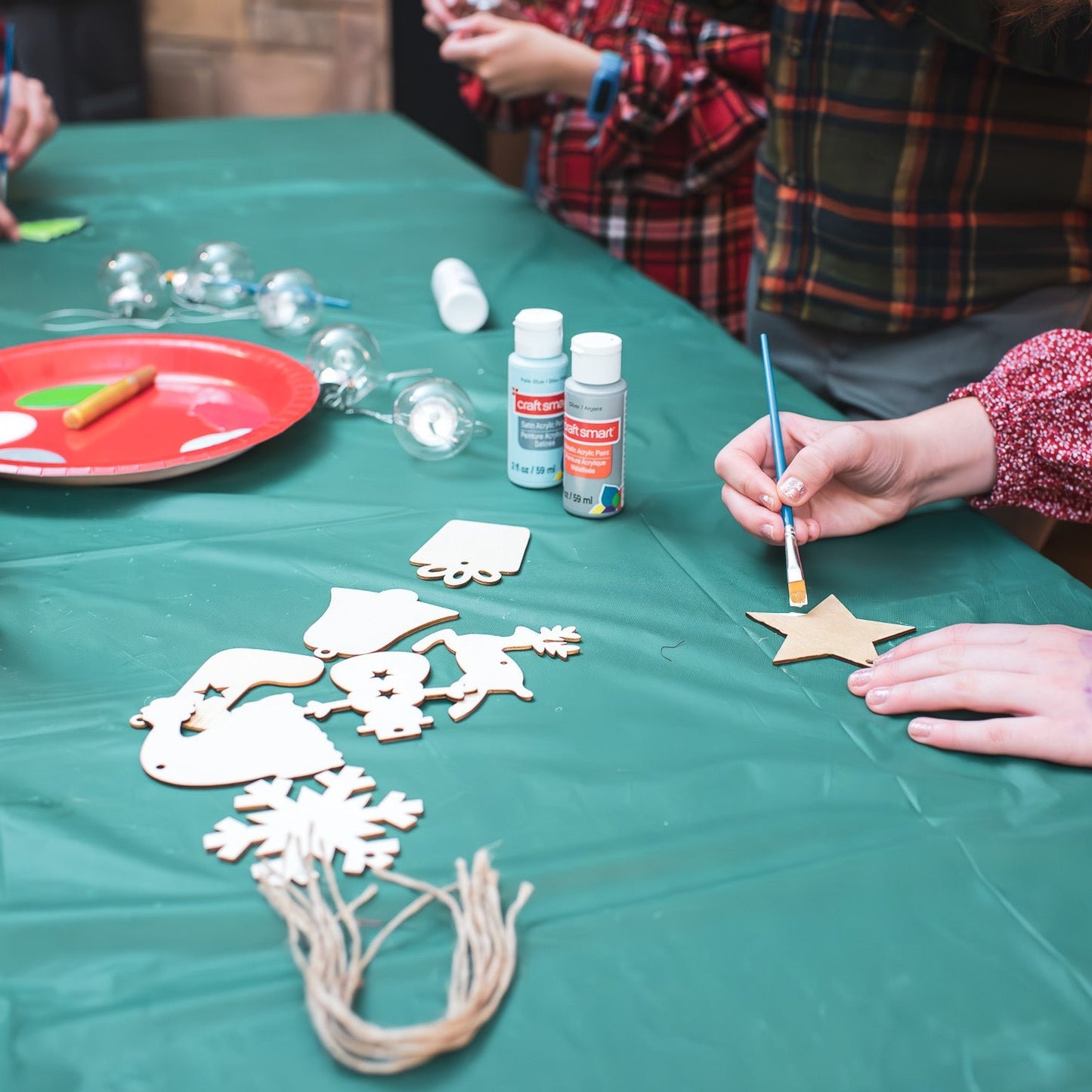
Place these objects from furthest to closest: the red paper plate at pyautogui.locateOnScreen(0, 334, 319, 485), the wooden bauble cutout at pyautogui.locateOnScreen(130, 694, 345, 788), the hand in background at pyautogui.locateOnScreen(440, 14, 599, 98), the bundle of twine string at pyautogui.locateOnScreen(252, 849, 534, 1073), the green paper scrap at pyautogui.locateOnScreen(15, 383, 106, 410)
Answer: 1. the hand in background at pyautogui.locateOnScreen(440, 14, 599, 98)
2. the green paper scrap at pyautogui.locateOnScreen(15, 383, 106, 410)
3. the red paper plate at pyautogui.locateOnScreen(0, 334, 319, 485)
4. the wooden bauble cutout at pyautogui.locateOnScreen(130, 694, 345, 788)
5. the bundle of twine string at pyautogui.locateOnScreen(252, 849, 534, 1073)

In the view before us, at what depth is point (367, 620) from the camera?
0.76m

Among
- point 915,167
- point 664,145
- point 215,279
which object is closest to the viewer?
point 915,167

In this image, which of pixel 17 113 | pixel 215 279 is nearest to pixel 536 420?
pixel 215 279

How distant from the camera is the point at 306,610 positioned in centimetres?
77

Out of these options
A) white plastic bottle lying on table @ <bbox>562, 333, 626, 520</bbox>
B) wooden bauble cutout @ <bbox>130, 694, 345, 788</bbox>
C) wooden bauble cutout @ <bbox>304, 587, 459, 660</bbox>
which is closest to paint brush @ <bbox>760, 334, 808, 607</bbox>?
white plastic bottle lying on table @ <bbox>562, 333, 626, 520</bbox>

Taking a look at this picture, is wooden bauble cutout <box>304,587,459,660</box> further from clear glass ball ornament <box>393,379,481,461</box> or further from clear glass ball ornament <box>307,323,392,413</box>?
clear glass ball ornament <box>307,323,392,413</box>

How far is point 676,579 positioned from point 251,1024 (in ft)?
1.51

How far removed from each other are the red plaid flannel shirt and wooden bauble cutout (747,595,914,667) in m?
1.21

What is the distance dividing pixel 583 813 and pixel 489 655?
0.52 feet

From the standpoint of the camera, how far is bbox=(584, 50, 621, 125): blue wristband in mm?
1717

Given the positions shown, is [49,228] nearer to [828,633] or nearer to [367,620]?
[367,620]

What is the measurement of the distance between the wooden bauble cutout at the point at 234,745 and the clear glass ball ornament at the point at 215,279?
81 centimetres

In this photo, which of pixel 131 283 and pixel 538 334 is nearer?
pixel 538 334

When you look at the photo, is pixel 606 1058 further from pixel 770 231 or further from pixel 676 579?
pixel 770 231
